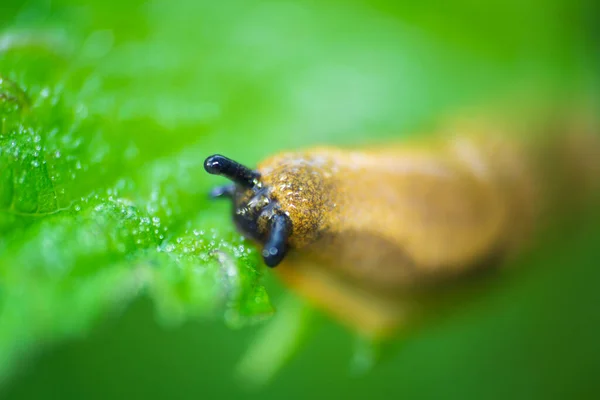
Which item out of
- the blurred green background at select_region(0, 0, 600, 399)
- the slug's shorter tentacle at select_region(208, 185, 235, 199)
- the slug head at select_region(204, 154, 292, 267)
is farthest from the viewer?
the slug's shorter tentacle at select_region(208, 185, 235, 199)

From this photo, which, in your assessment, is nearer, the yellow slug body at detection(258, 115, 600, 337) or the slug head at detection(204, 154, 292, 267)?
the slug head at detection(204, 154, 292, 267)

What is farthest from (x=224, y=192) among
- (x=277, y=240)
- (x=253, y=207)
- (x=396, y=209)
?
(x=396, y=209)

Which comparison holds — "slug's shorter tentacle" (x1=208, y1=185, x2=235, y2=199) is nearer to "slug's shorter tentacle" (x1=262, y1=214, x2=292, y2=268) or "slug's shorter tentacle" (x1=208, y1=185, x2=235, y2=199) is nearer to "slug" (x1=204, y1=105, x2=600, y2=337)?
"slug" (x1=204, y1=105, x2=600, y2=337)

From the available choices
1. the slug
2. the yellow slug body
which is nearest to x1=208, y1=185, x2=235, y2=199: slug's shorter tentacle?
the slug

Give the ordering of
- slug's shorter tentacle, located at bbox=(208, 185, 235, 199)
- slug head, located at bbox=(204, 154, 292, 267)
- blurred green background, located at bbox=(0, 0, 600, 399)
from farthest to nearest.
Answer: slug's shorter tentacle, located at bbox=(208, 185, 235, 199) → slug head, located at bbox=(204, 154, 292, 267) → blurred green background, located at bbox=(0, 0, 600, 399)

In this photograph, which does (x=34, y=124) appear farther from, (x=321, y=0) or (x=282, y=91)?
(x=321, y=0)

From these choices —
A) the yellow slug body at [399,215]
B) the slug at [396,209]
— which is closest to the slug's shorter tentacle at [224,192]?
the slug at [396,209]

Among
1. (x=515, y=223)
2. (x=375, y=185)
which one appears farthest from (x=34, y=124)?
(x=515, y=223)
